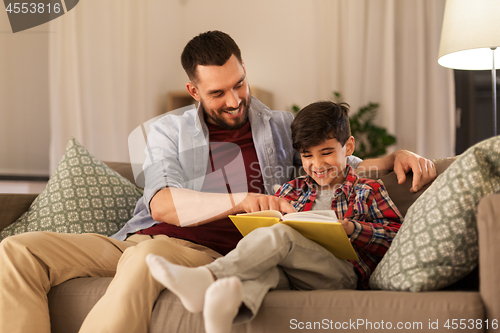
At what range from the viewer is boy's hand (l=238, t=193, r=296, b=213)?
1199mm

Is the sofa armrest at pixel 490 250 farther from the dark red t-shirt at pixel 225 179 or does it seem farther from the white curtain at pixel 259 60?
the white curtain at pixel 259 60

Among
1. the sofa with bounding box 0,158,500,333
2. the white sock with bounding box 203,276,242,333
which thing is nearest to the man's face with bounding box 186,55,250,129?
the sofa with bounding box 0,158,500,333

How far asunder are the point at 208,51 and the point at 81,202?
0.75 meters

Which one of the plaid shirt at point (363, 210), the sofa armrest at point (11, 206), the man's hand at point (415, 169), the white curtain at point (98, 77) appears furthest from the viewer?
the white curtain at point (98, 77)

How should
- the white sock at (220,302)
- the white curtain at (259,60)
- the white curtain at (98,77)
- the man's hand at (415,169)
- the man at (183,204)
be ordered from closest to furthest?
the white sock at (220,302) → the man at (183,204) → the man's hand at (415,169) → the white curtain at (98,77) → the white curtain at (259,60)

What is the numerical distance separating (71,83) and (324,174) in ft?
6.40

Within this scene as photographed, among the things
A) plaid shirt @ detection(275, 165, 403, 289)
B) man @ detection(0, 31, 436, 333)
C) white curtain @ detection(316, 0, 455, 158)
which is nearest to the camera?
man @ detection(0, 31, 436, 333)

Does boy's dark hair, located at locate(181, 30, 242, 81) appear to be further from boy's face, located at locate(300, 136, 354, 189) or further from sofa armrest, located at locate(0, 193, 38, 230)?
sofa armrest, located at locate(0, 193, 38, 230)

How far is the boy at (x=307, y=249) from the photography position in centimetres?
82

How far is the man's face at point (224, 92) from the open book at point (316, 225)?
60 centimetres

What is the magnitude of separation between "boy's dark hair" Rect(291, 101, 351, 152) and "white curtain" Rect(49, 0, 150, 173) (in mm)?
1724

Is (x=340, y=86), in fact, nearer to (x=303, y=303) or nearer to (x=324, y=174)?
(x=324, y=174)

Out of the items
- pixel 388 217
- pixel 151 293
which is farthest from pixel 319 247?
pixel 151 293

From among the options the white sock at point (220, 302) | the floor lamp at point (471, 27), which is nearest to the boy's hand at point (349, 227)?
the white sock at point (220, 302)
